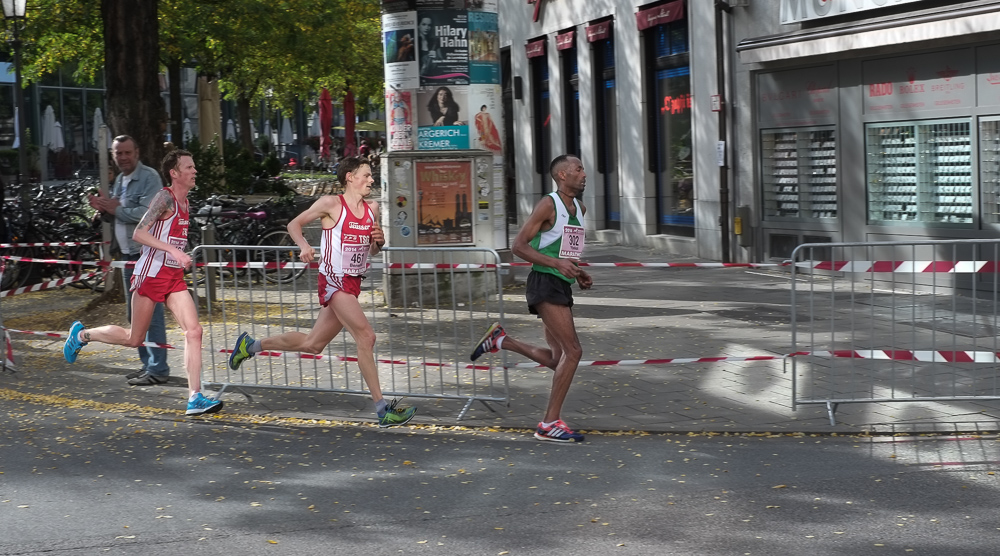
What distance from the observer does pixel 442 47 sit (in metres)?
13.5

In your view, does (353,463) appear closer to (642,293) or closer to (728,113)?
(642,293)

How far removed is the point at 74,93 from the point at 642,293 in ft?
111

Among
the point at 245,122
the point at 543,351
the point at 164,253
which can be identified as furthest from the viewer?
the point at 245,122

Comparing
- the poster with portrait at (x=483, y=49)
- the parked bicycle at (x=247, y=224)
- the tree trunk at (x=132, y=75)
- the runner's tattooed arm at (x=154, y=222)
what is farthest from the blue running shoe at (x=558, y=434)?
the parked bicycle at (x=247, y=224)

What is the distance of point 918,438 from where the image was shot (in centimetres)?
705

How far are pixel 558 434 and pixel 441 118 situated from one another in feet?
22.9

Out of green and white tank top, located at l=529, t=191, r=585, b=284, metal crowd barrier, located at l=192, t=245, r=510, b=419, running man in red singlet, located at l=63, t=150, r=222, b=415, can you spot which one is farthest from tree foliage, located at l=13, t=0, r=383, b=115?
green and white tank top, located at l=529, t=191, r=585, b=284

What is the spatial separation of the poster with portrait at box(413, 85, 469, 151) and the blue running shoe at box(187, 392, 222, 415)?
5855 millimetres

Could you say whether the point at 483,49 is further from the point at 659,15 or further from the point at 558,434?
the point at 558,434

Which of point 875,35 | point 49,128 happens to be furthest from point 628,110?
point 49,128

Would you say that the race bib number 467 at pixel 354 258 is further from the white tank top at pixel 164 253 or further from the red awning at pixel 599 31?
the red awning at pixel 599 31

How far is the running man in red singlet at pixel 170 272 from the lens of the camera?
8188mm

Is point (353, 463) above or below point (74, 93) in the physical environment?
below

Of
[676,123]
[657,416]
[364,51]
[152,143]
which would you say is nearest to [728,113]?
[676,123]
